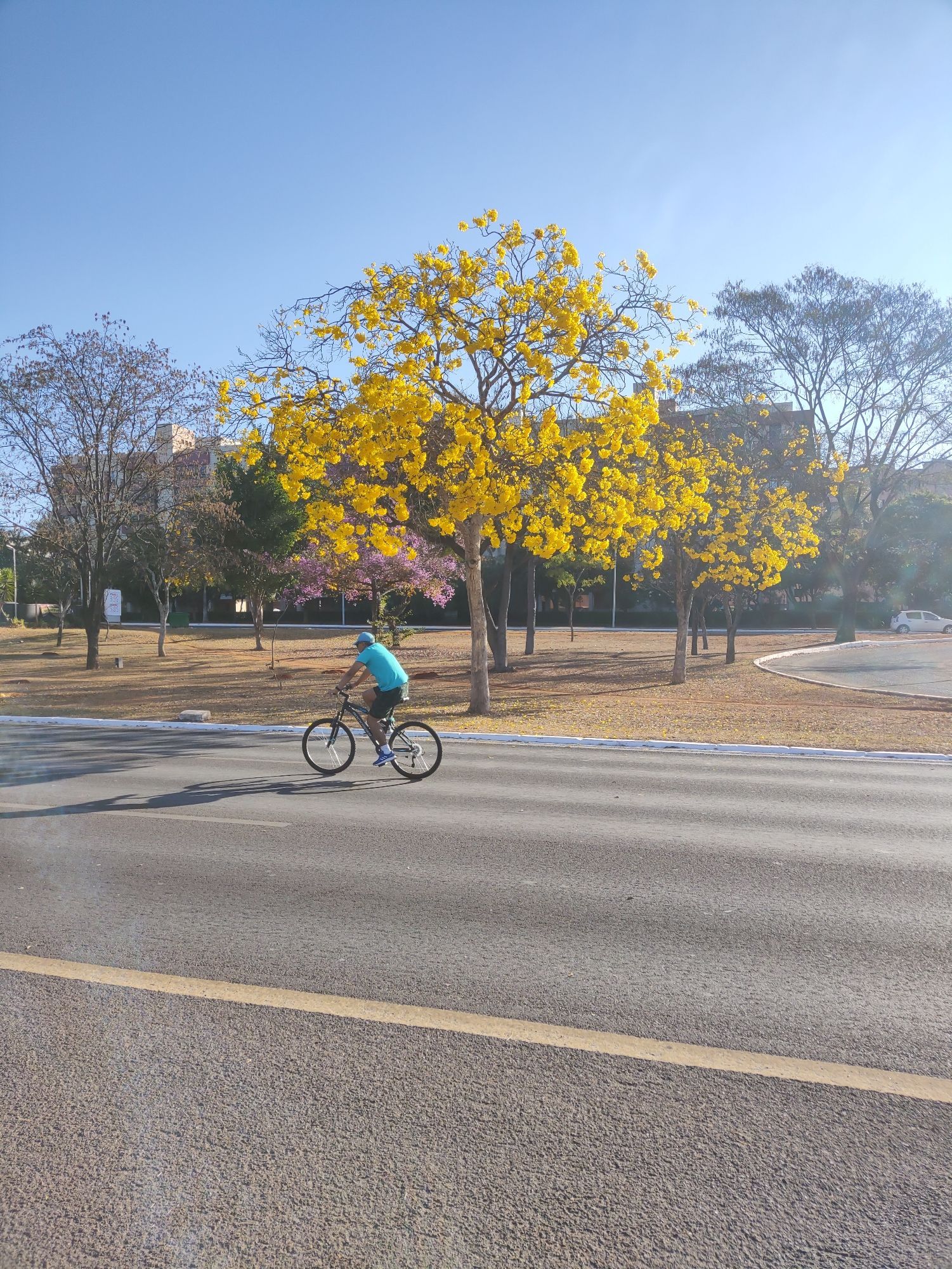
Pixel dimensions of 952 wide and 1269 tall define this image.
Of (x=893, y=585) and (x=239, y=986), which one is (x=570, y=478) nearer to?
(x=239, y=986)

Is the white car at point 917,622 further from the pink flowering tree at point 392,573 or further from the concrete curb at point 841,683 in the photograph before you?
the pink flowering tree at point 392,573

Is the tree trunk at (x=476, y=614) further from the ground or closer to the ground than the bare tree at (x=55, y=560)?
closer to the ground

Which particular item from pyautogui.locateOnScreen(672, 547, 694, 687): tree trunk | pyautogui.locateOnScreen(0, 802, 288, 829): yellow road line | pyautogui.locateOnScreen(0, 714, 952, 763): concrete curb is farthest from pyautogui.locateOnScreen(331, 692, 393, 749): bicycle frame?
pyautogui.locateOnScreen(672, 547, 694, 687): tree trunk

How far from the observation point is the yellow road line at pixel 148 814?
27.5 ft

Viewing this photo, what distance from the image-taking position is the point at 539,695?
893 inches

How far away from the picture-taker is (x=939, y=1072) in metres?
3.74

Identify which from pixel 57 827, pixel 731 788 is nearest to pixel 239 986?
pixel 57 827

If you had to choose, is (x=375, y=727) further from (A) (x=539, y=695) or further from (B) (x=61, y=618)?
(B) (x=61, y=618)

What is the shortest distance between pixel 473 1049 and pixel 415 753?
707 cm

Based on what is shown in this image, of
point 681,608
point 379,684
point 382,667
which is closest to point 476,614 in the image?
point 379,684

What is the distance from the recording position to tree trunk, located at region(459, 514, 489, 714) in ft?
59.0

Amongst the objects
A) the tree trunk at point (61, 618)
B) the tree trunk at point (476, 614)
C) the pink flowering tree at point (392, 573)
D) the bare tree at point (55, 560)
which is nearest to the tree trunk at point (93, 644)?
the bare tree at point (55, 560)

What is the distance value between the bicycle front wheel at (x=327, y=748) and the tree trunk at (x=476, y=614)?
6.73m

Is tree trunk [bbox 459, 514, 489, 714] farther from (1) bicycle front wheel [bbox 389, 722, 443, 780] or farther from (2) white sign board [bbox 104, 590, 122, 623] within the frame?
(2) white sign board [bbox 104, 590, 122, 623]
